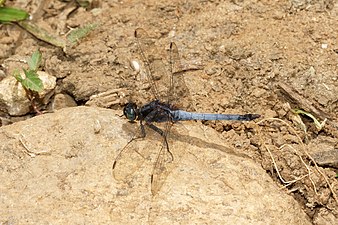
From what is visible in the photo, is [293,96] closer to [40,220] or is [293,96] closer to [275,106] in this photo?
[275,106]

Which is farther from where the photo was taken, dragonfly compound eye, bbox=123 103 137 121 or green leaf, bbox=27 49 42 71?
green leaf, bbox=27 49 42 71

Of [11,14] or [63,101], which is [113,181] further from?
[11,14]

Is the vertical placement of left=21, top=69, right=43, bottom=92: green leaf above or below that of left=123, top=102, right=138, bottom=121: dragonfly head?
above

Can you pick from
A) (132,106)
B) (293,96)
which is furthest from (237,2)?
(132,106)

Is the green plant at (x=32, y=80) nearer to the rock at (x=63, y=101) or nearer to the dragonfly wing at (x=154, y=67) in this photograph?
the rock at (x=63, y=101)

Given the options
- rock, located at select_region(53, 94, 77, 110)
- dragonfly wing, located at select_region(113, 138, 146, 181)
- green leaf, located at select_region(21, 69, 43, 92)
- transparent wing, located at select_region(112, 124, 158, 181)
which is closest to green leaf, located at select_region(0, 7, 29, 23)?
green leaf, located at select_region(21, 69, 43, 92)

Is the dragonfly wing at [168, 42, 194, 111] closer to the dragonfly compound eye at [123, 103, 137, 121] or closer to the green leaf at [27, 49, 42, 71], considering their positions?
the dragonfly compound eye at [123, 103, 137, 121]
